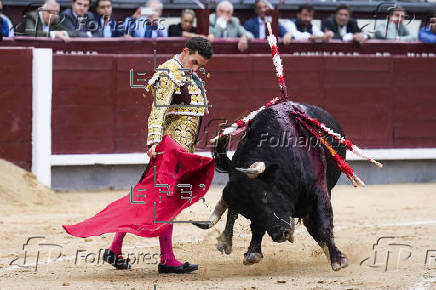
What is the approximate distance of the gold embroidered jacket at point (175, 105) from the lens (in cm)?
514

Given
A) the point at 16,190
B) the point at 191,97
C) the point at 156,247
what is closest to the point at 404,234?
the point at 156,247

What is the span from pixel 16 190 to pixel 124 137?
1263 millimetres

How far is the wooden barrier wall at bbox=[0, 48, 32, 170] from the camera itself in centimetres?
839

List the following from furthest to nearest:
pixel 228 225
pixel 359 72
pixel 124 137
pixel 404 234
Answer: pixel 359 72
pixel 124 137
pixel 404 234
pixel 228 225

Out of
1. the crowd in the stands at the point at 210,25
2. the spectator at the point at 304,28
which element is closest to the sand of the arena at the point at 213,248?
the crowd in the stands at the point at 210,25

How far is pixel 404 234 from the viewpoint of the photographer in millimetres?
6762

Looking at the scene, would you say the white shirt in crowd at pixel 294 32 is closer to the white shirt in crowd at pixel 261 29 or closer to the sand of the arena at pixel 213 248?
the white shirt in crowd at pixel 261 29

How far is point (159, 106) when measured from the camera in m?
5.14

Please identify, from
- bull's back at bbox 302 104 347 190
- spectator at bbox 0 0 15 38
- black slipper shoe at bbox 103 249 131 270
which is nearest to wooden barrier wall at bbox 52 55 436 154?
spectator at bbox 0 0 15 38

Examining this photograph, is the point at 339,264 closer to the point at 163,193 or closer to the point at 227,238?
the point at 227,238

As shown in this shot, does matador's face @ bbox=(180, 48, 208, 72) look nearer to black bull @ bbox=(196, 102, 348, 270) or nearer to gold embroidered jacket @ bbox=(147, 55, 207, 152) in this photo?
gold embroidered jacket @ bbox=(147, 55, 207, 152)

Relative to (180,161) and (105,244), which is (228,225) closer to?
(180,161)

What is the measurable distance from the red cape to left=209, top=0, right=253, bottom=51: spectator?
388cm

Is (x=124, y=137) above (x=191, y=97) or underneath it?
underneath
